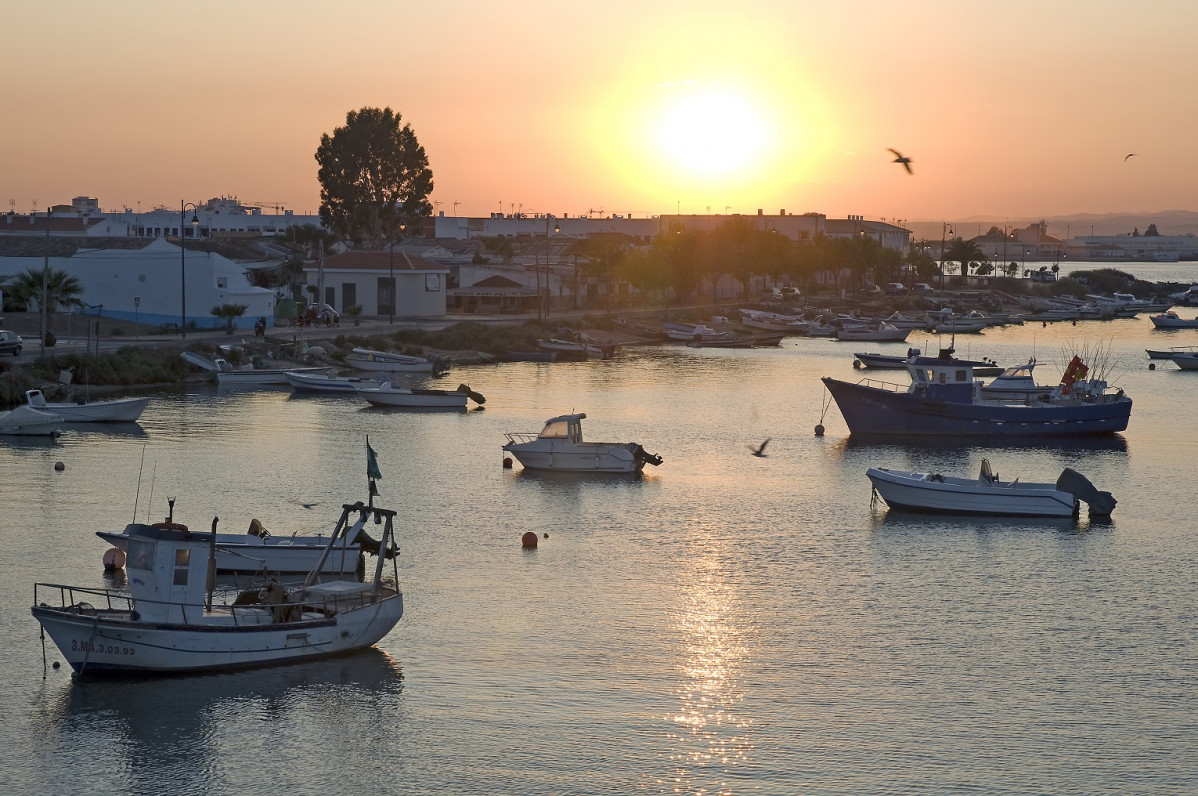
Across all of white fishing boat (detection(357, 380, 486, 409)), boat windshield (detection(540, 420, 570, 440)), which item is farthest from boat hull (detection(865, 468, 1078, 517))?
white fishing boat (detection(357, 380, 486, 409))

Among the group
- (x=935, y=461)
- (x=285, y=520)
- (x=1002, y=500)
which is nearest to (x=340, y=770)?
(x=285, y=520)

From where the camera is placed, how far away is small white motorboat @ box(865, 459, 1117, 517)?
41781mm

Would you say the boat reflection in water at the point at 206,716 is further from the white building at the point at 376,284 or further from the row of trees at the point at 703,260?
the row of trees at the point at 703,260

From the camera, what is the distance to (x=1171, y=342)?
121 m

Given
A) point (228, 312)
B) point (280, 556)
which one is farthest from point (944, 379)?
point (228, 312)

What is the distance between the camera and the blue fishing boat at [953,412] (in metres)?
61.0

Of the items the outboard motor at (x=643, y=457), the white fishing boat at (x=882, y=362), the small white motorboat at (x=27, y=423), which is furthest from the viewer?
the white fishing boat at (x=882, y=362)

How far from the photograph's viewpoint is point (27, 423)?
5384cm

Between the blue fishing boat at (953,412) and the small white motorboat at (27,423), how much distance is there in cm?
3392

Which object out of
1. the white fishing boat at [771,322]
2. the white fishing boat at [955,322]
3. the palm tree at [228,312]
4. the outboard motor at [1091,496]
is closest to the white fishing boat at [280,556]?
the outboard motor at [1091,496]

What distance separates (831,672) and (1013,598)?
8.29 m

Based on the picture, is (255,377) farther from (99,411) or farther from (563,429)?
(563,429)

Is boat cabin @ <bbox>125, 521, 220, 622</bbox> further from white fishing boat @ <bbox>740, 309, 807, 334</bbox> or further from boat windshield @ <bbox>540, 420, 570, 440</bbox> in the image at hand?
white fishing boat @ <bbox>740, 309, 807, 334</bbox>

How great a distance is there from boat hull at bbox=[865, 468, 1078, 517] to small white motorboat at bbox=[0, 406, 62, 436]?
3416cm
